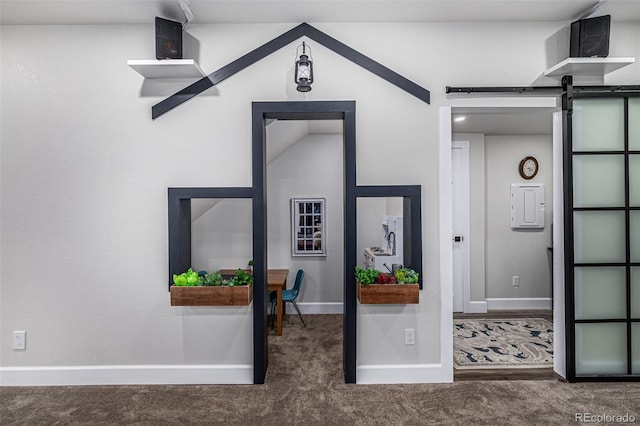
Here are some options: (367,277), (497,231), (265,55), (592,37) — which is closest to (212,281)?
(367,277)

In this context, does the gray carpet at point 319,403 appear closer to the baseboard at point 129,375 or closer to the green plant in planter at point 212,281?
the baseboard at point 129,375

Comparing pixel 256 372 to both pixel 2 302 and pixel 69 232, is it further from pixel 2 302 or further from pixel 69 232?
pixel 2 302

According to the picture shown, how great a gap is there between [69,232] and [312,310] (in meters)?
2.99

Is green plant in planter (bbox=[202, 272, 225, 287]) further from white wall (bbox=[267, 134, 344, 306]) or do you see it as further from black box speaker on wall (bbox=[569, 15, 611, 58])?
black box speaker on wall (bbox=[569, 15, 611, 58])

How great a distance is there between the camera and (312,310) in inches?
181

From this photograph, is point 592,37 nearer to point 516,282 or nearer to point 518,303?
point 516,282

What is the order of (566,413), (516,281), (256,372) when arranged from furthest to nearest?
(516,281)
(256,372)
(566,413)

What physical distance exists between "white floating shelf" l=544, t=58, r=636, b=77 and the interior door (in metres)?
1.84

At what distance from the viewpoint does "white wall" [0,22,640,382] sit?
2605mm

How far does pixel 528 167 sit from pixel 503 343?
2528mm

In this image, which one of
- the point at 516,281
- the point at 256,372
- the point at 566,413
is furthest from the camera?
the point at 516,281

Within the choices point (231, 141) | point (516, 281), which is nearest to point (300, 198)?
point (231, 141)

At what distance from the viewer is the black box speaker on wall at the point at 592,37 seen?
2.40 m

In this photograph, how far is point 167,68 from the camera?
95.9 inches
